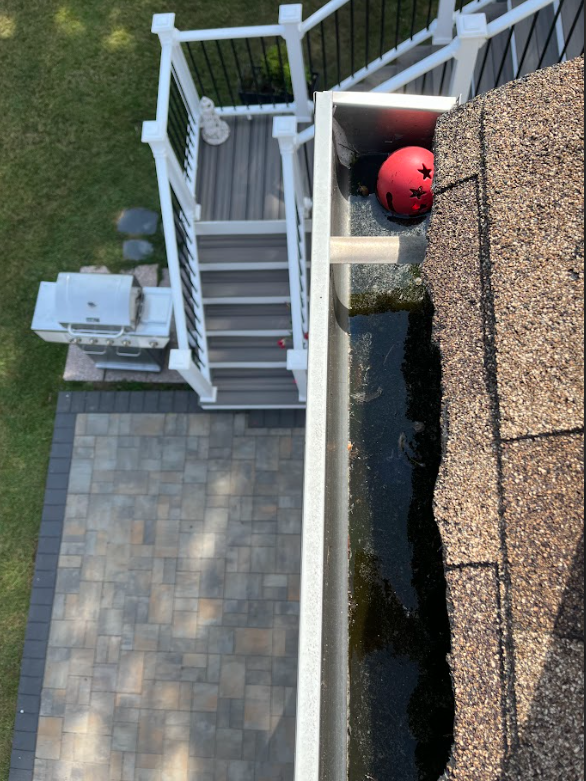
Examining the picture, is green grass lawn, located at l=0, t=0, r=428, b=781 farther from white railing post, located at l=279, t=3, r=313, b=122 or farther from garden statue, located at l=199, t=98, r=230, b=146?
white railing post, located at l=279, t=3, r=313, b=122

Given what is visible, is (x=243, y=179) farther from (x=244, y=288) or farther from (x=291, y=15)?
(x=291, y=15)

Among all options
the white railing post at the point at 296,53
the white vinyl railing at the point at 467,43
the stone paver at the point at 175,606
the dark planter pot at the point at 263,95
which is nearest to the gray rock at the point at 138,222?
the dark planter pot at the point at 263,95

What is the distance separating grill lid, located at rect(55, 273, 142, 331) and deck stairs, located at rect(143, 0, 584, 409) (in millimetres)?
865

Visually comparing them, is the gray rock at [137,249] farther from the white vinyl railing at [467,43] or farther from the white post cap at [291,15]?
the white vinyl railing at [467,43]

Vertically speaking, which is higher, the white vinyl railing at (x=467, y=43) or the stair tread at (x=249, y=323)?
the white vinyl railing at (x=467, y=43)

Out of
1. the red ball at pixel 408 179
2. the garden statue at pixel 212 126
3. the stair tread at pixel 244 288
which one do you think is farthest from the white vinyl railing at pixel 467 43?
the stair tread at pixel 244 288

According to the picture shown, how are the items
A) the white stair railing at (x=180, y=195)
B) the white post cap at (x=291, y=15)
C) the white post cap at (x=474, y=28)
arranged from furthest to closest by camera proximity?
the white post cap at (x=291, y=15)
the white stair railing at (x=180, y=195)
the white post cap at (x=474, y=28)

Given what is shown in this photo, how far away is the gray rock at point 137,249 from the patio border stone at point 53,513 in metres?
2.27

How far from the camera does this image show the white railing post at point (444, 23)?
7699 millimetres

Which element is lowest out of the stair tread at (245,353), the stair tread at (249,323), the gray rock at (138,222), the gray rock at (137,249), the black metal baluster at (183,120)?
the stair tread at (245,353)

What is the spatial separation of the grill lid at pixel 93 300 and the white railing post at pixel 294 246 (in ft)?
7.40

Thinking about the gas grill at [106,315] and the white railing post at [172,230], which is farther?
the gas grill at [106,315]

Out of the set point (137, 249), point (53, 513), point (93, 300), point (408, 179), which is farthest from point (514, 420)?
point (137, 249)

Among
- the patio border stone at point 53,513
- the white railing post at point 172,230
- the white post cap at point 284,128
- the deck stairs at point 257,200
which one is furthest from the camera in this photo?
the patio border stone at point 53,513
